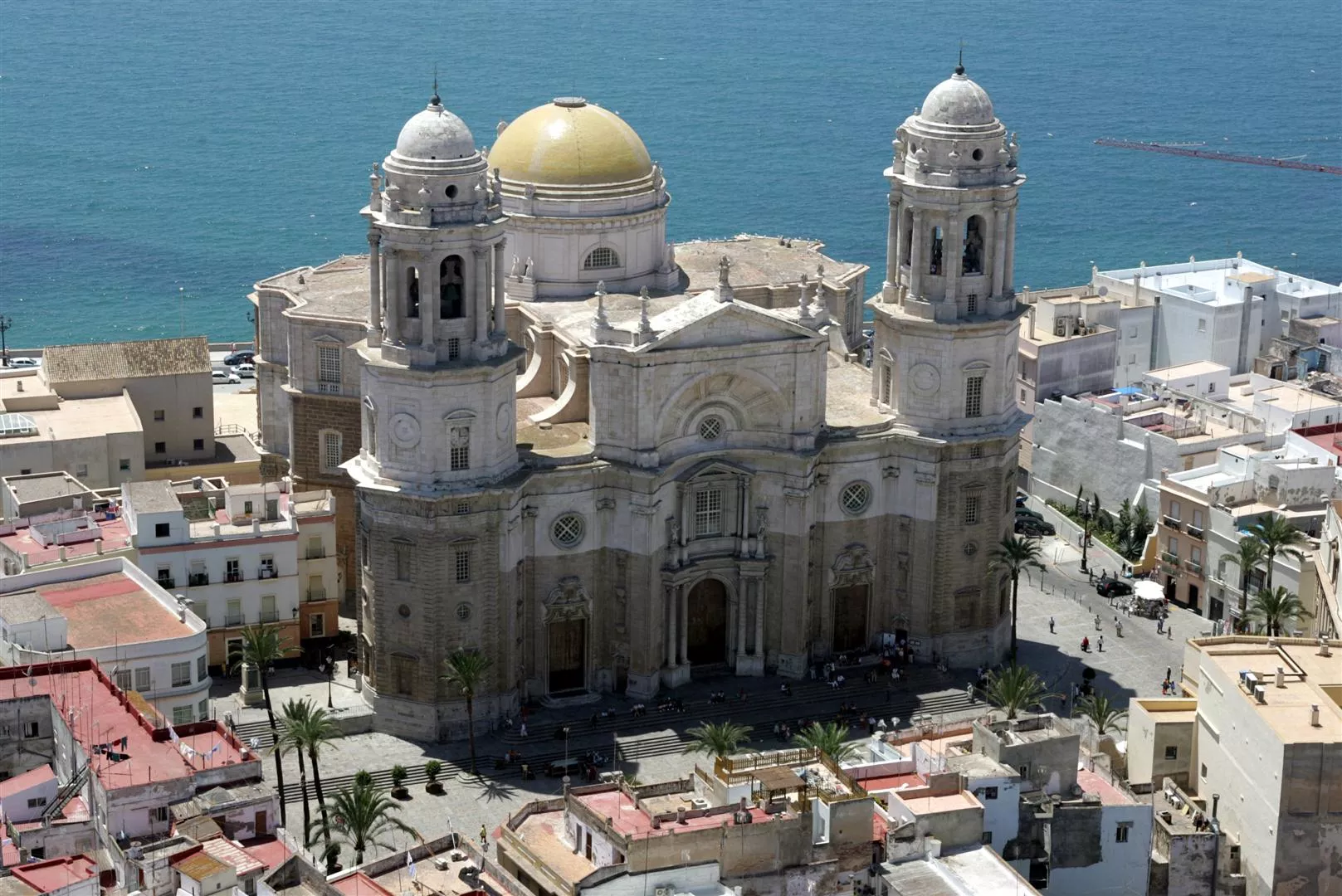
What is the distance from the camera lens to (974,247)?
10544cm

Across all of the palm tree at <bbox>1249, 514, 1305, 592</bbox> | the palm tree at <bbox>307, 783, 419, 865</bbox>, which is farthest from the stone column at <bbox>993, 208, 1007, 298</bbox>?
the palm tree at <bbox>307, 783, 419, 865</bbox>

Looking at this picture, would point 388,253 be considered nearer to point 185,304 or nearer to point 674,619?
point 674,619

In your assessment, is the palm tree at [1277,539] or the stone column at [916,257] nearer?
the stone column at [916,257]

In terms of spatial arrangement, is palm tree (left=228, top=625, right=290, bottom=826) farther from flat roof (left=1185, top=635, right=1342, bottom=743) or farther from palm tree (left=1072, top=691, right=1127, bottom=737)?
flat roof (left=1185, top=635, right=1342, bottom=743)

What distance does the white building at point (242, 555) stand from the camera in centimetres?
10338

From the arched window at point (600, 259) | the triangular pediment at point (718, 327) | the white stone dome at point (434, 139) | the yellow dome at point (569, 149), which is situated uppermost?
the white stone dome at point (434, 139)

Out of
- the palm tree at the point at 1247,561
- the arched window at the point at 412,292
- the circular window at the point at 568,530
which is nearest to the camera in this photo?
the arched window at the point at 412,292

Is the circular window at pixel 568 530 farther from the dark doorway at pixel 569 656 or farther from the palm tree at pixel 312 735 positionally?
the palm tree at pixel 312 735

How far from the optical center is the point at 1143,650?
111688 mm

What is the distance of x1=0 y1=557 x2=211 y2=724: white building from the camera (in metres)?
92.9

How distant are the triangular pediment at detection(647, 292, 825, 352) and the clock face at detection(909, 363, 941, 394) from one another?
5.24 metres

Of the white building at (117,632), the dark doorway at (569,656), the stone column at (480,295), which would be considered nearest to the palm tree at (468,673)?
the dark doorway at (569,656)

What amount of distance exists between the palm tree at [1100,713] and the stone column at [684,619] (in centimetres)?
1594

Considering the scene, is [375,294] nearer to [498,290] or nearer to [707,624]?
[498,290]
